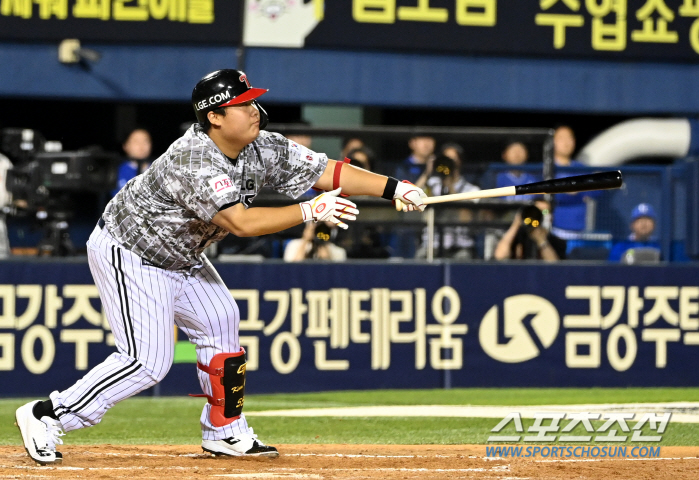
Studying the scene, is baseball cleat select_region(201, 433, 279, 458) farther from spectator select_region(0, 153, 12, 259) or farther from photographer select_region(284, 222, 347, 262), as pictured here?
spectator select_region(0, 153, 12, 259)

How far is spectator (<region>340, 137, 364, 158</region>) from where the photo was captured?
10.3m

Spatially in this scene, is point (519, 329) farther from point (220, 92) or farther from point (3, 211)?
point (220, 92)

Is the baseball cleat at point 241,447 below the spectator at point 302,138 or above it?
below

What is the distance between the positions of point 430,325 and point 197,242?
15.2 ft

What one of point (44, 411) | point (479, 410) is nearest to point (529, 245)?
point (479, 410)

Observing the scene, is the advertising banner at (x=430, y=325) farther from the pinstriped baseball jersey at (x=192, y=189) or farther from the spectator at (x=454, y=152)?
the pinstriped baseball jersey at (x=192, y=189)

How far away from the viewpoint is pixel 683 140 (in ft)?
45.1

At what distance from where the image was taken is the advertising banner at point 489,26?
12625mm

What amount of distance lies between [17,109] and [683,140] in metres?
Result: 9.03

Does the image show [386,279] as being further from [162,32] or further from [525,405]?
[162,32]

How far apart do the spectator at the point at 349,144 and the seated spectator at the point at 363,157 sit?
14 cm

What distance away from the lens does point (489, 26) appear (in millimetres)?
12844

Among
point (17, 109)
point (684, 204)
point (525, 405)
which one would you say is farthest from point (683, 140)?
point (17, 109)

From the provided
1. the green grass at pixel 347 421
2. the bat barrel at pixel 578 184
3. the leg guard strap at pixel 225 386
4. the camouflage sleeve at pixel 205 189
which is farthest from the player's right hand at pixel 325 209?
the green grass at pixel 347 421
